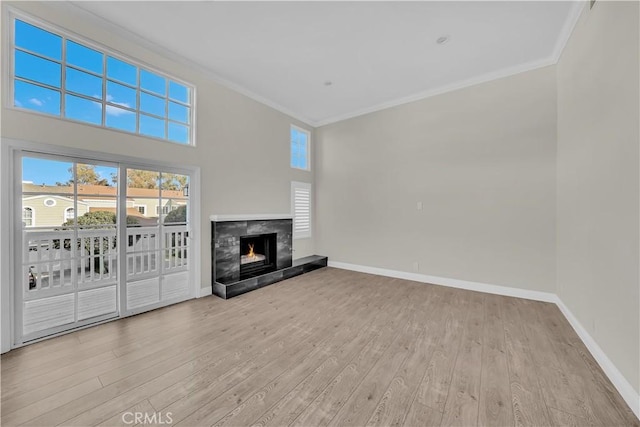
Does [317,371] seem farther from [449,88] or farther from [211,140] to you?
[449,88]

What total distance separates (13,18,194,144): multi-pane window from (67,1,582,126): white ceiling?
0.41m

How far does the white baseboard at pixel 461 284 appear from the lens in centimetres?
348

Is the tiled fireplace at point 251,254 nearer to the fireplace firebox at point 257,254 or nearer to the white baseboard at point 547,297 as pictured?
the fireplace firebox at point 257,254

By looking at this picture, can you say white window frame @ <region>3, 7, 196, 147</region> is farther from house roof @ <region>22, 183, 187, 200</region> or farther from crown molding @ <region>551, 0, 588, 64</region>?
crown molding @ <region>551, 0, 588, 64</region>

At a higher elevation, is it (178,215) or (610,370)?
(178,215)

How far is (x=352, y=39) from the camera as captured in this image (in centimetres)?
302

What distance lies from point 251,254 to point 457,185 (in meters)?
3.79

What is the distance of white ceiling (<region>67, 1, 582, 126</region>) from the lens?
256 cm

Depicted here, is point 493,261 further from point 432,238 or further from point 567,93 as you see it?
point 567,93

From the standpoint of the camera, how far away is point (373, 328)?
2.70 m

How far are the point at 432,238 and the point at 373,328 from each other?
2.28 metres

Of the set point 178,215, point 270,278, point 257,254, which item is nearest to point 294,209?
point 257,254

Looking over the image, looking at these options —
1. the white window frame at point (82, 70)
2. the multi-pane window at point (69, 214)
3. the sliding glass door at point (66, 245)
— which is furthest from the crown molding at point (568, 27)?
the multi-pane window at point (69, 214)

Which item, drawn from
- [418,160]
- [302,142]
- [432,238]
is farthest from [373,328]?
[302,142]
